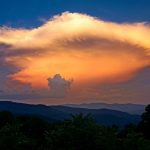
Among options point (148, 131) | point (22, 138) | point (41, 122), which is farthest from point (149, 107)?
point (22, 138)

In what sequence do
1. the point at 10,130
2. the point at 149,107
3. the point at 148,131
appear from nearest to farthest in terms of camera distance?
the point at 10,130, the point at 148,131, the point at 149,107

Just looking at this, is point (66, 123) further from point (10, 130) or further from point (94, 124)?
point (10, 130)

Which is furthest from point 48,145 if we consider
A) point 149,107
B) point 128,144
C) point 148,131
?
point 149,107

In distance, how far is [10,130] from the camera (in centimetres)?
4869

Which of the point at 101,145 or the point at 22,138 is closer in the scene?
the point at 101,145

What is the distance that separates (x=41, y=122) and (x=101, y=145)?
5204cm

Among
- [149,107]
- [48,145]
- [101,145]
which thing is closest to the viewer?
[101,145]

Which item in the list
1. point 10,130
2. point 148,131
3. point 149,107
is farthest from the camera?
point 149,107

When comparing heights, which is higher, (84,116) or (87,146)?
(84,116)

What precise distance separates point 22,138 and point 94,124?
383 inches

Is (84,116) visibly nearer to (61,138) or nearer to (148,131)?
(61,138)

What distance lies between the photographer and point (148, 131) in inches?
3209

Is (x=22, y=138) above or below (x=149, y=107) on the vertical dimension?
below

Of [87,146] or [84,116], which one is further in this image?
[84,116]
